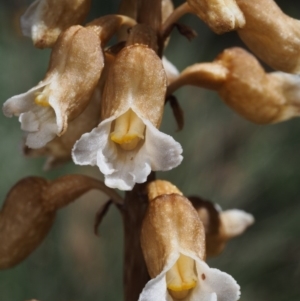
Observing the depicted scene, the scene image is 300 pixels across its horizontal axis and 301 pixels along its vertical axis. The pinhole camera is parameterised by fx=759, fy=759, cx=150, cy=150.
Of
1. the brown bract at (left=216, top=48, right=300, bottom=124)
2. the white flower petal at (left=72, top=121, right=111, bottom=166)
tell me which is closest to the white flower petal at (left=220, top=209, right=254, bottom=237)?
the brown bract at (left=216, top=48, right=300, bottom=124)

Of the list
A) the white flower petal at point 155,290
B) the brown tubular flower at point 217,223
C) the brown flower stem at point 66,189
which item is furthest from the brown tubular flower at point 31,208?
the white flower petal at point 155,290

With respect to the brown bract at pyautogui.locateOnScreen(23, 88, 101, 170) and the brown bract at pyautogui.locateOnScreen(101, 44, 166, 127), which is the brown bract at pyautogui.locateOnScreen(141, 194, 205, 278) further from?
the brown bract at pyautogui.locateOnScreen(23, 88, 101, 170)

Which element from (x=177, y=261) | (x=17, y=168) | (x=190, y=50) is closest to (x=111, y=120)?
(x=177, y=261)

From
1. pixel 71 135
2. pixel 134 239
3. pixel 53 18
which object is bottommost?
pixel 134 239

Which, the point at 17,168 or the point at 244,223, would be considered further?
the point at 17,168

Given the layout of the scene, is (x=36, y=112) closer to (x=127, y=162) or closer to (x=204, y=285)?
(x=127, y=162)

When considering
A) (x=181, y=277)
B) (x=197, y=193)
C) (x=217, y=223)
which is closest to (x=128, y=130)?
(x=181, y=277)

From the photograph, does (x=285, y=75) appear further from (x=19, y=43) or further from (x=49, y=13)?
(x=19, y=43)
